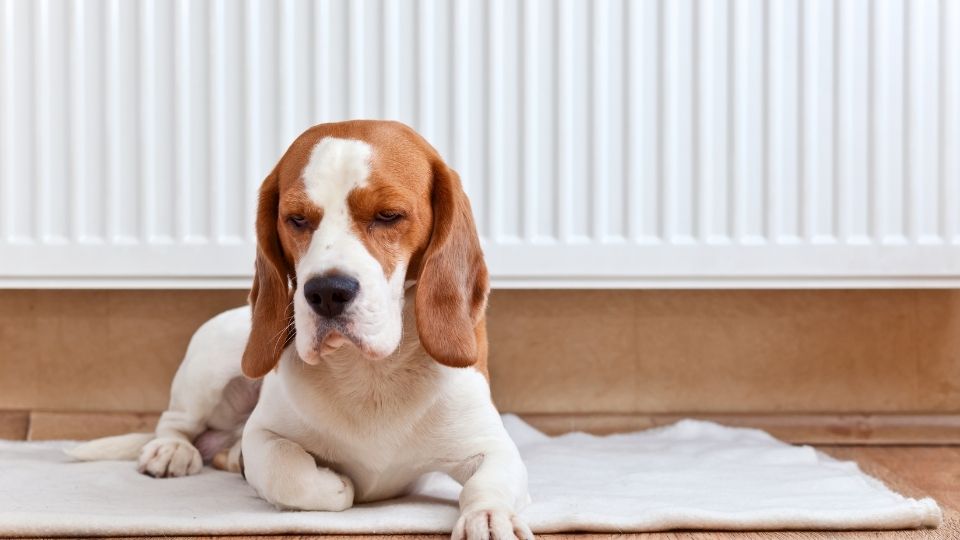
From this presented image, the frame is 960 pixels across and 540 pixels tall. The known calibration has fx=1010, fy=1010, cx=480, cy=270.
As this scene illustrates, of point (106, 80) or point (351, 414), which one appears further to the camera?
point (106, 80)

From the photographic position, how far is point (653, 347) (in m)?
1.93

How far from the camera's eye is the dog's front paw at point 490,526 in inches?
40.1

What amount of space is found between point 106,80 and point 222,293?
0.44 metres

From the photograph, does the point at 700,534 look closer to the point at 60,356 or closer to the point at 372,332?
the point at 372,332

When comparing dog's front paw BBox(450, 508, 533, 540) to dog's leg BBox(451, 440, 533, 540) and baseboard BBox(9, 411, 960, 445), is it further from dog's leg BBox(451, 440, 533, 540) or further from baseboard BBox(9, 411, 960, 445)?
baseboard BBox(9, 411, 960, 445)

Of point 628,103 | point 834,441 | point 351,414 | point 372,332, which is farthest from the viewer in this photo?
point 834,441

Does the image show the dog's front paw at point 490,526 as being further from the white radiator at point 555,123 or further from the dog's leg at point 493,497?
the white radiator at point 555,123

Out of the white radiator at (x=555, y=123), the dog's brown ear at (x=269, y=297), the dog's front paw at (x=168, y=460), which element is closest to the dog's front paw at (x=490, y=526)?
the dog's brown ear at (x=269, y=297)

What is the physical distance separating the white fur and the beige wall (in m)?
0.80

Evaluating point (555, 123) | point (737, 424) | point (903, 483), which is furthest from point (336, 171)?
point (737, 424)

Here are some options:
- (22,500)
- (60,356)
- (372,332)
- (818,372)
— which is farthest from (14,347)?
(818,372)

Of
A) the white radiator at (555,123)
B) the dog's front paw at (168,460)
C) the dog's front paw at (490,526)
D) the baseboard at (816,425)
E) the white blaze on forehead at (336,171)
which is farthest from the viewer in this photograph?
the baseboard at (816,425)

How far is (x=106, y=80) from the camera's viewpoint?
171cm

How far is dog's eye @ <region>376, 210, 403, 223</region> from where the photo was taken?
1.14 m
